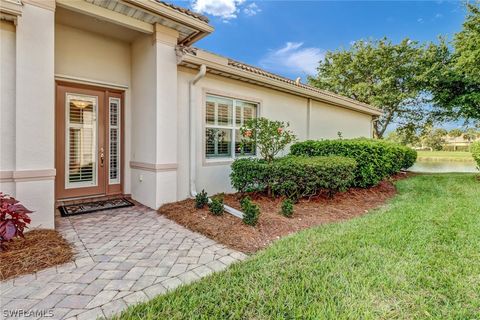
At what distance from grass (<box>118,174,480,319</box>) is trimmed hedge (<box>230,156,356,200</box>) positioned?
63.6 inches

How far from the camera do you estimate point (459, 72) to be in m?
13.3

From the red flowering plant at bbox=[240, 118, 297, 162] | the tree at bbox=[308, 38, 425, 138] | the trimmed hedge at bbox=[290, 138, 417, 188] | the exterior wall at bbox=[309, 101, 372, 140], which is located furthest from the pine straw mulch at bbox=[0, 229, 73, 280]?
the tree at bbox=[308, 38, 425, 138]

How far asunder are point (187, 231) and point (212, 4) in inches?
305

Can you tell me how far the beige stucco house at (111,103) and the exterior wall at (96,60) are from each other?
0.02 m

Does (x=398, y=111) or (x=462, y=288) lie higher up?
(x=398, y=111)

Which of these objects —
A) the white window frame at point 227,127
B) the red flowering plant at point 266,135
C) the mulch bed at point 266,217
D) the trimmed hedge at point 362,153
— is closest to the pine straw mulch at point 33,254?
the mulch bed at point 266,217

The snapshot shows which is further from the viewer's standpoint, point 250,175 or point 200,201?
point 250,175

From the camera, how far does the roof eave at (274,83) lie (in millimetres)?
5747

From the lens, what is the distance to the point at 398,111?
63.4 ft

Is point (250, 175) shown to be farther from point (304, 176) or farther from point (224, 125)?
point (224, 125)

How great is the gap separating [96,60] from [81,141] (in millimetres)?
1905

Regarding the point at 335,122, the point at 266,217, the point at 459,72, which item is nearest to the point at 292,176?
the point at 266,217

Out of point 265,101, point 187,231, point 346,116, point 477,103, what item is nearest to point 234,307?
point 187,231

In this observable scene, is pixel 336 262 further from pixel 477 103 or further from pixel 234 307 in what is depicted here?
pixel 477 103
